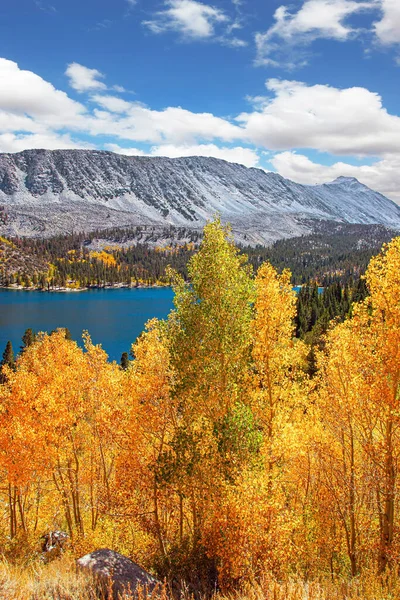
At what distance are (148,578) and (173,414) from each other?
18.0 feet

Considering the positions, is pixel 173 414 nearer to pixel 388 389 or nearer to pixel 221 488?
pixel 221 488

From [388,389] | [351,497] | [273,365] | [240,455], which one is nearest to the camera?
[388,389]

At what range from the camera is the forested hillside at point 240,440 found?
13.1 metres

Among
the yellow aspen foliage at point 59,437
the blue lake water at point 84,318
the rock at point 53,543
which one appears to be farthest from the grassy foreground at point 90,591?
the blue lake water at point 84,318

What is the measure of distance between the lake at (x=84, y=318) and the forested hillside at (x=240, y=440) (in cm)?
8421

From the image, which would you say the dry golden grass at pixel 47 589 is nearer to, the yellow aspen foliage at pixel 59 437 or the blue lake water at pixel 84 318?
the yellow aspen foliage at pixel 59 437

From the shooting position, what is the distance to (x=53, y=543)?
23891mm

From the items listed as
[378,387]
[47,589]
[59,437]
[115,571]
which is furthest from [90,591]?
[59,437]

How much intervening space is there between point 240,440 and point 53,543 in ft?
55.0

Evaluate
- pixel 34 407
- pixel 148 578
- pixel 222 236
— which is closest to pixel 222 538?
pixel 148 578

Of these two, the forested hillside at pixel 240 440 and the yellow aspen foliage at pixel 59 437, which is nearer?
the forested hillside at pixel 240 440

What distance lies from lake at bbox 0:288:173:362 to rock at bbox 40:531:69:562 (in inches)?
3025

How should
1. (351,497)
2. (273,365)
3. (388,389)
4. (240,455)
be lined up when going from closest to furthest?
(388,389)
(240,455)
(351,497)
(273,365)

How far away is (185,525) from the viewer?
19.6 meters
